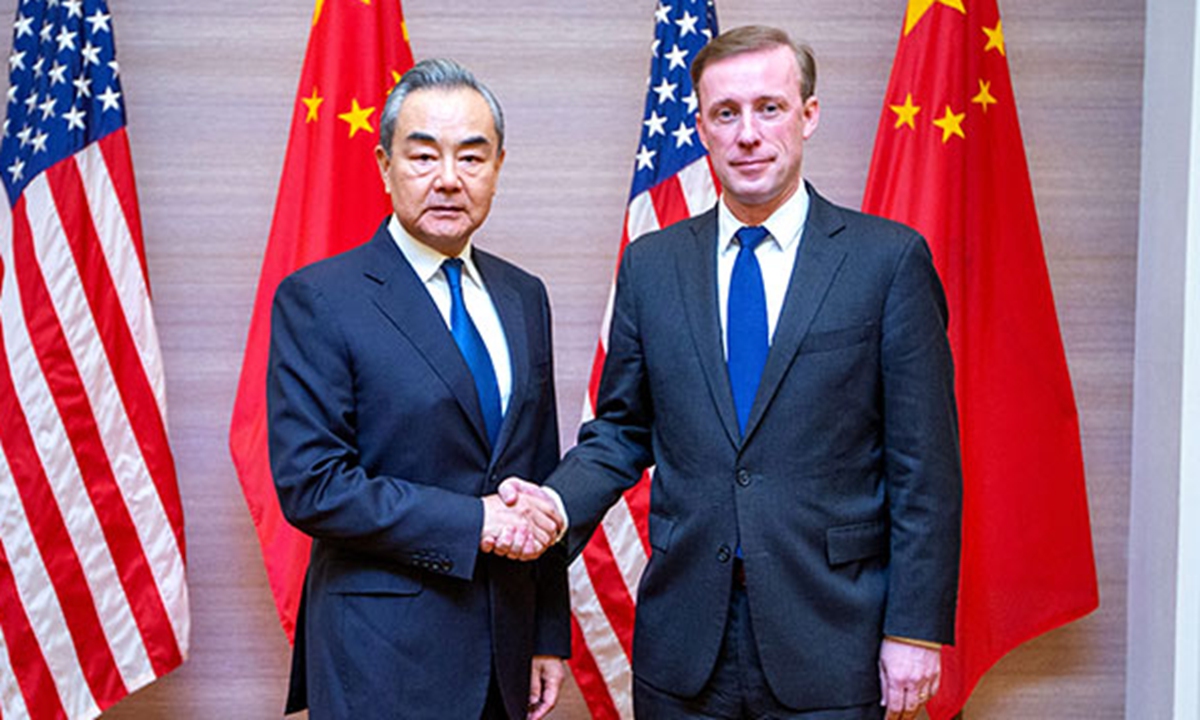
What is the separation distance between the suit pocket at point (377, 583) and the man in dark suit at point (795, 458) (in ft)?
0.68

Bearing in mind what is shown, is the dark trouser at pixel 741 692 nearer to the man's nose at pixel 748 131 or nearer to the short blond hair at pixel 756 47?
the man's nose at pixel 748 131

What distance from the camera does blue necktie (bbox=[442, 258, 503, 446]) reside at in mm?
1882

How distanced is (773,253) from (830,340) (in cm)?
19

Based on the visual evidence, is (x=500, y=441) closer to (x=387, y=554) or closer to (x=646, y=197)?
(x=387, y=554)

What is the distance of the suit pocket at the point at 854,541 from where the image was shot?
1801mm

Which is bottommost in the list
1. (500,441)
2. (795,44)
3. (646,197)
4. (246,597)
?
(246,597)

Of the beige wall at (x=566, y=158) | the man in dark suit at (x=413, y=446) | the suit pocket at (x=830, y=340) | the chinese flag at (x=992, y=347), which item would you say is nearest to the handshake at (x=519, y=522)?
the man in dark suit at (x=413, y=446)

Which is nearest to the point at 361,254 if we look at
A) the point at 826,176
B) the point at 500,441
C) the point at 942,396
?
the point at 500,441

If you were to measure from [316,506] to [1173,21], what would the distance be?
7.54 ft

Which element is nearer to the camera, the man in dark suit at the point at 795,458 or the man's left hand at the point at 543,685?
the man in dark suit at the point at 795,458

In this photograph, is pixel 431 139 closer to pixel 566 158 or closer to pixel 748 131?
pixel 748 131

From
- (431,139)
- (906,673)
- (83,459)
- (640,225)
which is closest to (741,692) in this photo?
(906,673)

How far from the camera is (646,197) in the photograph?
9.32 feet

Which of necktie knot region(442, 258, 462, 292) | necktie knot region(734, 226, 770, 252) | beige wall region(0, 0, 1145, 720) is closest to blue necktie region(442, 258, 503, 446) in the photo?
necktie knot region(442, 258, 462, 292)
